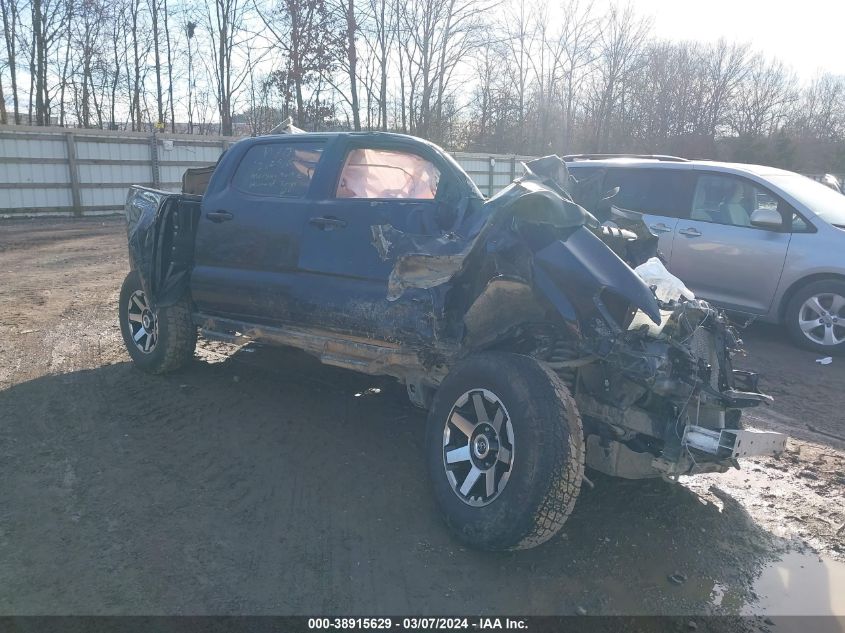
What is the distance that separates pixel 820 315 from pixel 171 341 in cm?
636

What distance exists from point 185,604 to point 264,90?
93.8 feet

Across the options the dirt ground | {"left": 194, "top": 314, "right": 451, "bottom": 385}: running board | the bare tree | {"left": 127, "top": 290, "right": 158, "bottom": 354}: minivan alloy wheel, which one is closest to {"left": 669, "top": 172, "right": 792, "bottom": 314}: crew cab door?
the dirt ground

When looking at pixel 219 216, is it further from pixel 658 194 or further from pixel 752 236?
pixel 752 236

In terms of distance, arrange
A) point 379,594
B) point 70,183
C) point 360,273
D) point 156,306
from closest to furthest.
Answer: point 379,594
point 360,273
point 156,306
point 70,183

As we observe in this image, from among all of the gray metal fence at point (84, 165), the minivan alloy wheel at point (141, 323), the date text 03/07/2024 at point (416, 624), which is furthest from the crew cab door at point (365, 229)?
the gray metal fence at point (84, 165)

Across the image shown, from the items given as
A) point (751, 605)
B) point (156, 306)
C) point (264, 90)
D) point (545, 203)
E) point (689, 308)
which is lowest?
point (751, 605)

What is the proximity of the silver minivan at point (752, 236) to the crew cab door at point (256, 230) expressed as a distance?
337cm

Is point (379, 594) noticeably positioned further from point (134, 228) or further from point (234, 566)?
point (134, 228)

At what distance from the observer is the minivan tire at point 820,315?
6.84 m

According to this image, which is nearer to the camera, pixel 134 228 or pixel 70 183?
pixel 134 228

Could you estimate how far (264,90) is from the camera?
2864 centimetres

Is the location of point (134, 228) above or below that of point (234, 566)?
above

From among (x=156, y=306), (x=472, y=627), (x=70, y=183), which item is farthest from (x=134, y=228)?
(x=70, y=183)

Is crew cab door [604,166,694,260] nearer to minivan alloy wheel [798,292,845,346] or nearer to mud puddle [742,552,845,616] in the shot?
minivan alloy wheel [798,292,845,346]
